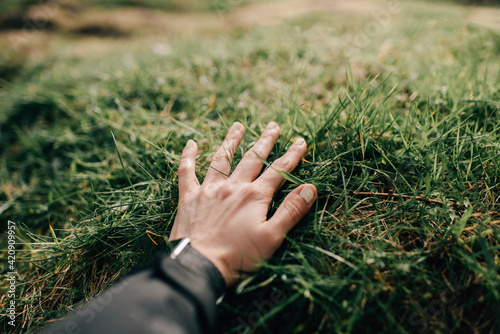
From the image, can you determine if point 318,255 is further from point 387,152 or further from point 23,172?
point 23,172

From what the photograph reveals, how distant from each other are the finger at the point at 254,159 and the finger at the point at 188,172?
24 centimetres

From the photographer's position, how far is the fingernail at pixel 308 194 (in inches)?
49.4

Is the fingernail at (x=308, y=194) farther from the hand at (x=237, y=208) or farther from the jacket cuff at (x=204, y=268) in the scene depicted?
the jacket cuff at (x=204, y=268)


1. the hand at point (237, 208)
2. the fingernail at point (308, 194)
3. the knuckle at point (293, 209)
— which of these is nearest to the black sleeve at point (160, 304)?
the hand at point (237, 208)

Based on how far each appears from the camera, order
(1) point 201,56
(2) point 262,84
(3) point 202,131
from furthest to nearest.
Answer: (1) point 201,56 < (2) point 262,84 < (3) point 202,131

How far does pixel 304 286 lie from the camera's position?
3.52 ft

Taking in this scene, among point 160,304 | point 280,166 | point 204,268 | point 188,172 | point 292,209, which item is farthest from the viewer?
point 188,172

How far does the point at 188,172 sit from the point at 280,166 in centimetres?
53

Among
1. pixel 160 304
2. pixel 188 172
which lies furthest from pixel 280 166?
pixel 160 304

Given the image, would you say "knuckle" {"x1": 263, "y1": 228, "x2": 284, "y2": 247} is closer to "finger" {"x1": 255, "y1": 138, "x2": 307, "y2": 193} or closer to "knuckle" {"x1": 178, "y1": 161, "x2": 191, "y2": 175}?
"finger" {"x1": 255, "y1": 138, "x2": 307, "y2": 193}

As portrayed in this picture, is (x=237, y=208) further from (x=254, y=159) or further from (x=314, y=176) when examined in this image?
(x=314, y=176)

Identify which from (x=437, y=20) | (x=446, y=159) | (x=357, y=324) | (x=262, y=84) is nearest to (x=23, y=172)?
(x=262, y=84)

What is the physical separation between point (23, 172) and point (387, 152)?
2.82m

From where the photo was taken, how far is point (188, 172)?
4.96 ft
